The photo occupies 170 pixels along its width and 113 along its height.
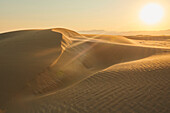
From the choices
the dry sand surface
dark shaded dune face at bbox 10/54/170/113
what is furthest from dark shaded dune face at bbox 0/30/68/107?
dark shaded dune face at bbox 10/54/170/113

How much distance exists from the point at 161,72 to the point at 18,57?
575 cm

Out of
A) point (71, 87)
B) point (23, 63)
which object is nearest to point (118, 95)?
point (71, 87)

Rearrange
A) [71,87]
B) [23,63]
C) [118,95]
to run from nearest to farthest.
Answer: [118,95] → [71,87] → [23,63]

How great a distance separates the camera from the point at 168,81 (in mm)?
3664

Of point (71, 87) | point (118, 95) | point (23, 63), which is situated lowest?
point (71, 87)

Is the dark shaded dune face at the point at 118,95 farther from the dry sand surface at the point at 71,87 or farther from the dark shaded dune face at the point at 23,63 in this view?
the dark shaded dune face at the point at 23,63

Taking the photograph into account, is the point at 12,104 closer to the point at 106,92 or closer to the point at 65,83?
the point at 65,83

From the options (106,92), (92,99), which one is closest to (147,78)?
(106,92)

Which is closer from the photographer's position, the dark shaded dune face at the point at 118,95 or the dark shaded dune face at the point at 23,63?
the dark shaded dune face at the point at 118,95

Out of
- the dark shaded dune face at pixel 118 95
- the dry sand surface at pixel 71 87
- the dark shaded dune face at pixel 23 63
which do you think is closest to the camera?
the dark shaded dune face at pixel 118 95

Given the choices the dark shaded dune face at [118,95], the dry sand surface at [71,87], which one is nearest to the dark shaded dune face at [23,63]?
the dry sand surface at [71,87]

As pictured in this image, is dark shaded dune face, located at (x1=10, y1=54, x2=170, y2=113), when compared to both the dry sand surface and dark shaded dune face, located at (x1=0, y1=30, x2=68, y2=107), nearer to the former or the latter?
the dry sand surface

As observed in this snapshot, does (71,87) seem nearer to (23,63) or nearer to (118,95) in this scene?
(118,95)

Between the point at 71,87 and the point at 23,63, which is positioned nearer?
the point at 71,87
